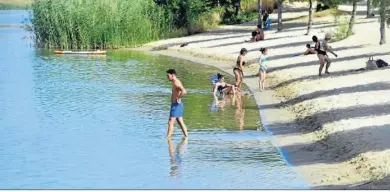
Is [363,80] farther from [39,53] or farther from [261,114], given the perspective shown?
[39,53]

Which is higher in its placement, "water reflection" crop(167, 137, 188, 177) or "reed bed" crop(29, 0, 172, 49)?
"reed bed" crop(29, 0, 172, 49)

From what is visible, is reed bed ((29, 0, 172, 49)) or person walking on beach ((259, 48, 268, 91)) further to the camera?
reed bed ((29, 0, 172, 49))

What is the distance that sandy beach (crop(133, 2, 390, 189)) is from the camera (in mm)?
14031

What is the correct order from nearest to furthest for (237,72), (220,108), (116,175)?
1. (116,175)
2. (220,108)
3. (237,72)

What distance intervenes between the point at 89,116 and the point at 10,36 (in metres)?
50.2

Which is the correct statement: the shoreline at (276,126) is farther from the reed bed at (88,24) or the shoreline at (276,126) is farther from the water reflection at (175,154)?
the reed bed at (88,24)

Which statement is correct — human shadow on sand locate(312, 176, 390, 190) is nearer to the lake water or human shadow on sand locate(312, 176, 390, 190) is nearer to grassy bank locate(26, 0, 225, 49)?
the lake water

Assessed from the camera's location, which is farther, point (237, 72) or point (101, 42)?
point (101, 42)

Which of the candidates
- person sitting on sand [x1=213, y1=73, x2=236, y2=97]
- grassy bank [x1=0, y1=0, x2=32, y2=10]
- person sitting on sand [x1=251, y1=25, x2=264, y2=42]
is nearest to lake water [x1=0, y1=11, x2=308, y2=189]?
person sitting on sand [x1=213, y1=73, x2=236, y2=97]

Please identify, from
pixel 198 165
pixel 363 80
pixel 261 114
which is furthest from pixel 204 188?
pixel 363 80

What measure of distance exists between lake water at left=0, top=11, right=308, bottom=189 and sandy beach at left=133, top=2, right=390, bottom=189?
24.0 inches

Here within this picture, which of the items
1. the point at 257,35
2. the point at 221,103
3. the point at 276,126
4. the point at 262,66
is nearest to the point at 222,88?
the point at 262,66

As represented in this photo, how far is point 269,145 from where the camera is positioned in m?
17.4

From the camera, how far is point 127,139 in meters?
18.7
